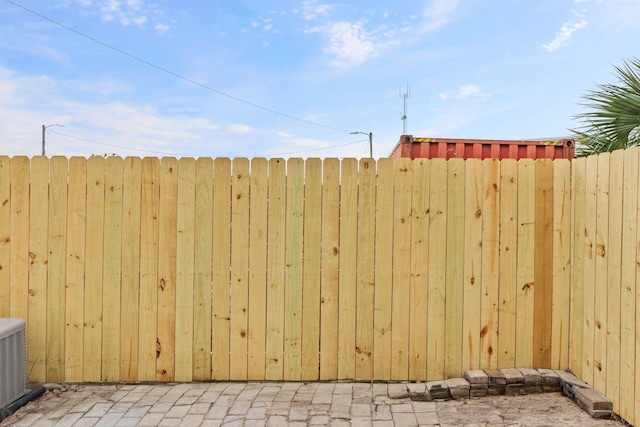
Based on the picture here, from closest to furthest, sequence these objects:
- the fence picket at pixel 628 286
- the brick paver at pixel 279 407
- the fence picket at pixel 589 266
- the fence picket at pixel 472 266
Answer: the fence picket at pixel 628 286 → the brick paver at pixel 279 407 → the fence picket at pixel 589 266 → the fence picket at pixel 472 266

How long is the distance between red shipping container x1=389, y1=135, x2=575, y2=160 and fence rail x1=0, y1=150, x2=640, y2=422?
8.60ft

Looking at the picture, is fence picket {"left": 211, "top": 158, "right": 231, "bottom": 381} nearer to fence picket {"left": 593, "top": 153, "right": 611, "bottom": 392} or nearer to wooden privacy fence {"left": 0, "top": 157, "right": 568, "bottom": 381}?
wooden privacy fence {"left": 0, "top": 157, "right": 568, "bottom": 381}

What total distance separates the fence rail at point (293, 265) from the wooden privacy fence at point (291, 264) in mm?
13

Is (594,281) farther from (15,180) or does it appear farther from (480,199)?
(15,180)

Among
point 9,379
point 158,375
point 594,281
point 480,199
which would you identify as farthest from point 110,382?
point 594,281

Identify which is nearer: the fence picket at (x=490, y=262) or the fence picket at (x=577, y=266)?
the fence picket at (x=577, y=266)

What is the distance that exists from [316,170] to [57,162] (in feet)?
7.66

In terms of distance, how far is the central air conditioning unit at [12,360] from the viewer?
3.62 meters

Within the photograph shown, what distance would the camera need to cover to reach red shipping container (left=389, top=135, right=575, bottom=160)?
21.8ft

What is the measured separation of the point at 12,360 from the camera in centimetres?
373

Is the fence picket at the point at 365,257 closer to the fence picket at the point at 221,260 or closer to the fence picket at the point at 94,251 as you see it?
the fence picket at the point at 221,260

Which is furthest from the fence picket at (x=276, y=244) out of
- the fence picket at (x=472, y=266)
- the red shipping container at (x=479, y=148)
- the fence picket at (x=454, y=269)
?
the red shipping container at (x=479, y=148)

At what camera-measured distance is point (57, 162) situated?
4.07 metres

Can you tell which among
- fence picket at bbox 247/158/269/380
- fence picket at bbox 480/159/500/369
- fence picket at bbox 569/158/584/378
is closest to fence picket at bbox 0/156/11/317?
fence picket at bbox 247/158/269/380
